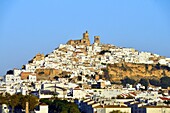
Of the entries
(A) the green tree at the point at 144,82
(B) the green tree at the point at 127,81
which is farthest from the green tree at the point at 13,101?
(B) the green tree at the point at 127,81

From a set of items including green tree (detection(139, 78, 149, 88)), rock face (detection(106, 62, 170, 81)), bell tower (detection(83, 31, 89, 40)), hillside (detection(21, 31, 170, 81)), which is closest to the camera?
hillside (detection(21, 31, 170, 81))

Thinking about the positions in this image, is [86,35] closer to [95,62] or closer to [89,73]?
[95,62]

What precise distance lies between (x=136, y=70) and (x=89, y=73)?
12.8 metres

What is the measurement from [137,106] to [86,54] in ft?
222

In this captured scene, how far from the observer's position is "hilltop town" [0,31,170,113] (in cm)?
8556

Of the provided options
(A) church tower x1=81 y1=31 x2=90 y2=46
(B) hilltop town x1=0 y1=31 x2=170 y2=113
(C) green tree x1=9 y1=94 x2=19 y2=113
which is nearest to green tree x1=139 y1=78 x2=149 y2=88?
(B) hilltop town x1=0 y1=31 x2=170 y2=113

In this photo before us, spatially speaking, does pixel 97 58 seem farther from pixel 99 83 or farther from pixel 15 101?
pixel 15 101

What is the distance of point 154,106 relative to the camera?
62.0 meters

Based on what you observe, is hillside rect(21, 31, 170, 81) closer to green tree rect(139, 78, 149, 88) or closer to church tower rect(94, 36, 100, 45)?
church tower rect(94, 36, 100, 45)

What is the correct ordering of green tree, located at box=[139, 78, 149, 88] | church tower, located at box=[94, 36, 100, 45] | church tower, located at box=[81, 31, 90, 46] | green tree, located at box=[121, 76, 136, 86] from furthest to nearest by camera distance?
church tower, located at box=[94, 36, 100, 45] → church tower, located at box=[81, 31, 90, 46] → green tree, located at box=[121, 76, 136, 86] → green tree, located at box=[139, 78, 149, 88]

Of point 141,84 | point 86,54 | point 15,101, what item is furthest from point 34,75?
point 15,101

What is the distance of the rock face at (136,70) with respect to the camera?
120 m

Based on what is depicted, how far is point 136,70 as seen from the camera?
124 m

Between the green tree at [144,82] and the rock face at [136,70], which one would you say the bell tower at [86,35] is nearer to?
the rock face at [136,70]
